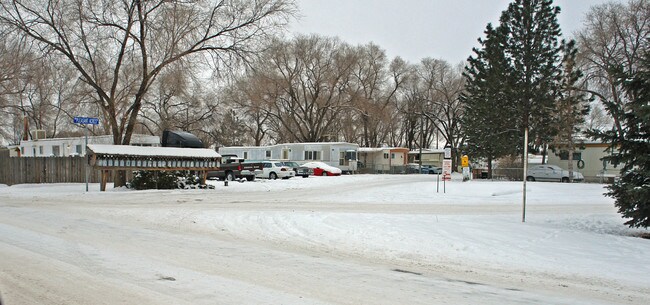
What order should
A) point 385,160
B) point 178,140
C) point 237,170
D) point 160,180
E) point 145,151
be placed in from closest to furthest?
point 145,151 < point 160,180 < point 178,140 < point 237,170 < point 385,160

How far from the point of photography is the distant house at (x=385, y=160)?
55625 mm

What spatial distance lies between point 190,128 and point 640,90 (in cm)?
5060

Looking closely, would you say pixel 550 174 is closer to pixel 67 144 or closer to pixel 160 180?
pixel 160 180

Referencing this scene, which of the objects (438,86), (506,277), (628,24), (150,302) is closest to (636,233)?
(506,277)

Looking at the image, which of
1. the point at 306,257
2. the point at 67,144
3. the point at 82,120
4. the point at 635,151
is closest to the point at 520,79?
the point at 635,151

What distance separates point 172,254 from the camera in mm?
7598

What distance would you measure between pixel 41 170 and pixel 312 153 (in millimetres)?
26494

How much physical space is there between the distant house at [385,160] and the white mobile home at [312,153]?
6.50m

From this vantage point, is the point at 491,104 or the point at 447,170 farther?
the point at 491,104

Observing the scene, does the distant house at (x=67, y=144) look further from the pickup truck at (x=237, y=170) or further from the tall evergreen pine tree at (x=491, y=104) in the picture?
the tall evergreen pine tree at (x=491, y=104)

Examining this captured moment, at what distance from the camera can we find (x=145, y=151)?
2147 centimetres

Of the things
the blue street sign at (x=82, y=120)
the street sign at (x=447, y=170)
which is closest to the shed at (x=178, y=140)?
the blue street sign at (x=82, y=120)

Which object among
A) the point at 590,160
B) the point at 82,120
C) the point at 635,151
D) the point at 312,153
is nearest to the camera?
the point at 635,151

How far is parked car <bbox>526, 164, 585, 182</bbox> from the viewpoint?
38.2m
